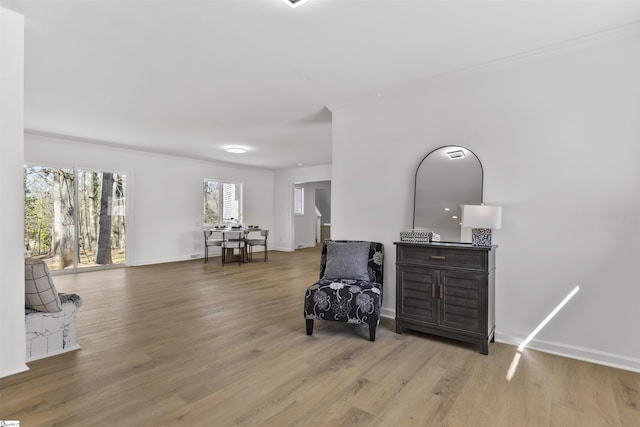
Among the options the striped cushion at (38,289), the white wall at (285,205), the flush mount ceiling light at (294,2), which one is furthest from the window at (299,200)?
the flush mount ceiling light at (294,2)

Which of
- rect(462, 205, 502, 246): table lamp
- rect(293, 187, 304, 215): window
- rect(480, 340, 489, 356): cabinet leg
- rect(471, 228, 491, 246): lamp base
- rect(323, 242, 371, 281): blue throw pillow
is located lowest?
rect(480, 340, 489, 356): cabinet leg

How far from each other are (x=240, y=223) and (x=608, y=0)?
8.68 meters

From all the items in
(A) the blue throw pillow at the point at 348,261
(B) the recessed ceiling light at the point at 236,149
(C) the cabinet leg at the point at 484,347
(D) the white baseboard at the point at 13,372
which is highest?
(B) the recessed ceiling light at the point at 236,149

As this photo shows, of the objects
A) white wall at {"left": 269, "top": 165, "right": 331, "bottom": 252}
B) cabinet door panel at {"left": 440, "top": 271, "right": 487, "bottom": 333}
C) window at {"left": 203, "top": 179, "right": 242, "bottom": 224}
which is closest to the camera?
cabinet door panel at {"left": 440, "top": 271, "right": 487, "bottom": 333}

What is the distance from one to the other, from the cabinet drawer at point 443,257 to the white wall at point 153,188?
6377mm

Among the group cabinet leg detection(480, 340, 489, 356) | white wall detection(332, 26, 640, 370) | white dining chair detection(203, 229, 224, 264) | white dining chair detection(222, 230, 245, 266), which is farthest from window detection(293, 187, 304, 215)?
cabinet leg detection(480, 340, 489, 356)

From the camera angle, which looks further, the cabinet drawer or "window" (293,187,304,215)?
"window" (293,187,304,215)

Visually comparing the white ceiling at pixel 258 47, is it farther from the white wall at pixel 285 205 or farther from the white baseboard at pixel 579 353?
the white wall at pixel 285 205

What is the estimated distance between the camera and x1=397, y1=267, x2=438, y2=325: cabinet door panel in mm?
2986

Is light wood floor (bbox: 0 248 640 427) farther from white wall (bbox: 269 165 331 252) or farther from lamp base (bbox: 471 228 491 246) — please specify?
white wall (bbox: 269 165 331 252)

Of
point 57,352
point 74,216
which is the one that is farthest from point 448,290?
point 74,216

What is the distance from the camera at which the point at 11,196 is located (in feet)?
7.63

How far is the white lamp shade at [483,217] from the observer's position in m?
2.79

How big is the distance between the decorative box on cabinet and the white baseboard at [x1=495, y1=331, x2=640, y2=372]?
18 cm
